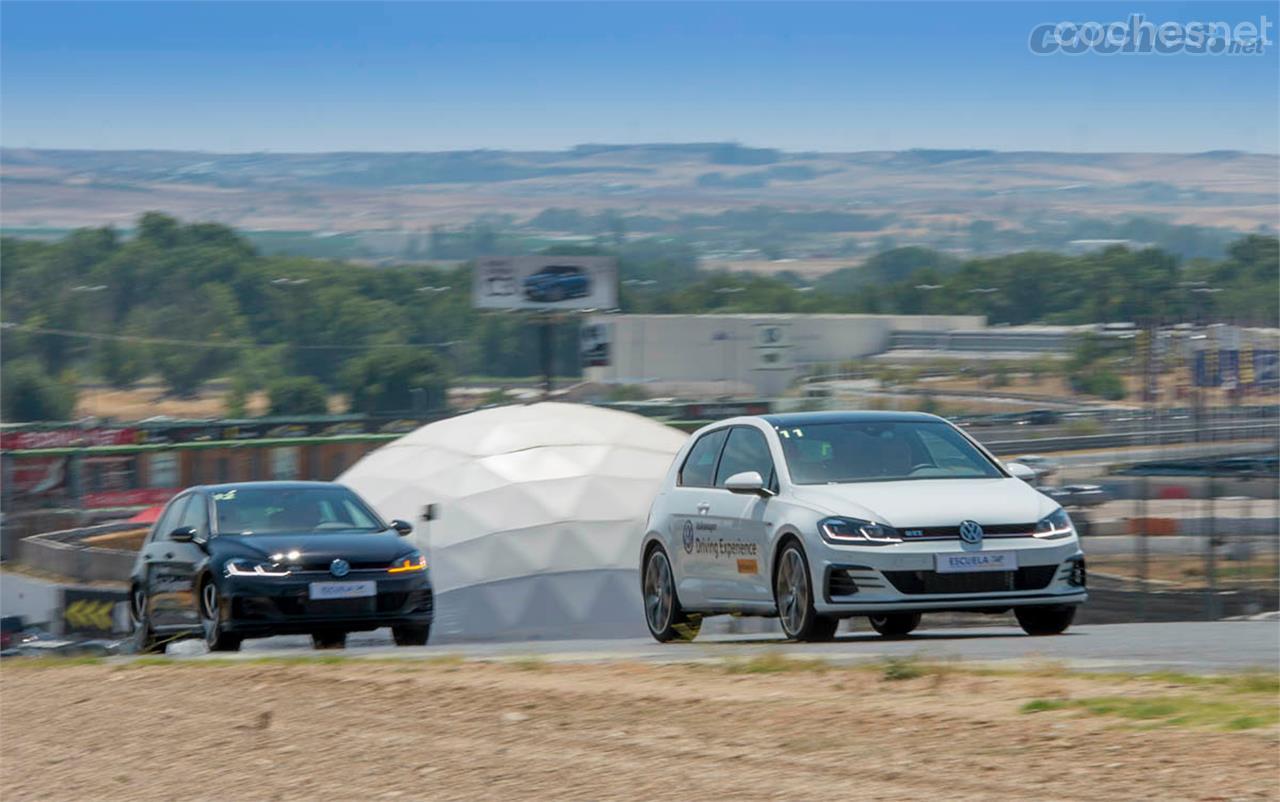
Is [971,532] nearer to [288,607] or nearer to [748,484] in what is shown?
[748,484]

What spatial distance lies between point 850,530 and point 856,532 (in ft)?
0.13

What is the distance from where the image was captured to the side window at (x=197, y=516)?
15.7m

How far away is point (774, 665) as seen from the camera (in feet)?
31.1

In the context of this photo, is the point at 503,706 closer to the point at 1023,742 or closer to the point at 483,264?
the point at 1023,742

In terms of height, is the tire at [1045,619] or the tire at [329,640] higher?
the tire at [1045,619]

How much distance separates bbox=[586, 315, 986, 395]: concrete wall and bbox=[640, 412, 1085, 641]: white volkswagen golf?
114 meters

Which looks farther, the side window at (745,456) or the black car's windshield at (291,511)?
the black car's windshield at (291,511)

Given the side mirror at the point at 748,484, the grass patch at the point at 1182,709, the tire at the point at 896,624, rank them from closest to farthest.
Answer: the grass patch at the point at 1182,709 → the side mirror at the point at 748,484 → the tire at the point at 896,624

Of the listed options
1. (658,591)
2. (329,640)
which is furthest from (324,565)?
(658,591)

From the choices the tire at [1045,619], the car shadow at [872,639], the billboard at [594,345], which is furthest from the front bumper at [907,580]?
the billboard at [594,345]

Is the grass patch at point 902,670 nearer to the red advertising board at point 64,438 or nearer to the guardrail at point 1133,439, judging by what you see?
the guardrail at point 1133,439

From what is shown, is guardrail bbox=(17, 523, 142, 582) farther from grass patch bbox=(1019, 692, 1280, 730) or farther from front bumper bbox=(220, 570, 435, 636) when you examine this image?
grass patch bbox=(1019, 692, 1280, 730)

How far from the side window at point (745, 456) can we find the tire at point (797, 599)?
0.67m

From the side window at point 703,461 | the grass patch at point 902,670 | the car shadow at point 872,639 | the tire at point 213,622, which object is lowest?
the tire at point 213,622
